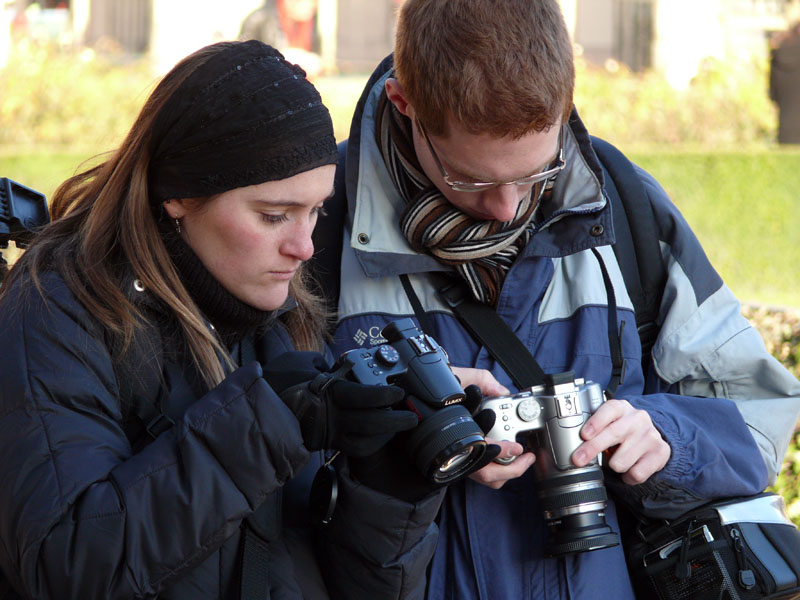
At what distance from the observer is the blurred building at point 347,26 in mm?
10961

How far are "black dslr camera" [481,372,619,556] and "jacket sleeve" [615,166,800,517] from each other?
148mm

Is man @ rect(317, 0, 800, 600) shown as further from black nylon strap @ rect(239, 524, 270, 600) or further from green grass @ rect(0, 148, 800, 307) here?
green grass @ rect(0, 148, 800, 307)

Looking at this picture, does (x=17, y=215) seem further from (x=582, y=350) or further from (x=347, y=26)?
(x=347, y=26)

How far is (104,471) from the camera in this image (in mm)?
1735

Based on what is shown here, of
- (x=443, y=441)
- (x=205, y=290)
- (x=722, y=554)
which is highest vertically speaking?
(x=205, y=290)

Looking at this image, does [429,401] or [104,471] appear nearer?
[104,471]

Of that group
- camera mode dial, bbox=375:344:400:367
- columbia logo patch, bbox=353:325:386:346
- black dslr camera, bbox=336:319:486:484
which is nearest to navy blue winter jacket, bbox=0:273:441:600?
black dslr camera, bbox=336:319:486:484

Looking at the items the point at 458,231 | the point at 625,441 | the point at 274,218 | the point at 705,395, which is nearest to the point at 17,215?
the point at 274,218

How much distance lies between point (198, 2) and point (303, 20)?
121 centimetres

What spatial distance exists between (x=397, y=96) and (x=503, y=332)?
2.02ft

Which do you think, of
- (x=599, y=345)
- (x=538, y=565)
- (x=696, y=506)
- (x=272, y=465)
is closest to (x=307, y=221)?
(x=272, y=465)

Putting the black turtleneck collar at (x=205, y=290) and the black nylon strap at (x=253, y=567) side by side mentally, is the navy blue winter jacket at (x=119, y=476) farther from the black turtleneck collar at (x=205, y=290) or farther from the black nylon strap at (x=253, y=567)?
the black turtleneck collar at (x=205, y=290)

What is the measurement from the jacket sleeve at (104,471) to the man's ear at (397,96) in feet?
2.85

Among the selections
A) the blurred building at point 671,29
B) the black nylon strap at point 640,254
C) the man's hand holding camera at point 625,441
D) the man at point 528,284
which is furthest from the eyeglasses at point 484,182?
the blurred building at point 671,29
